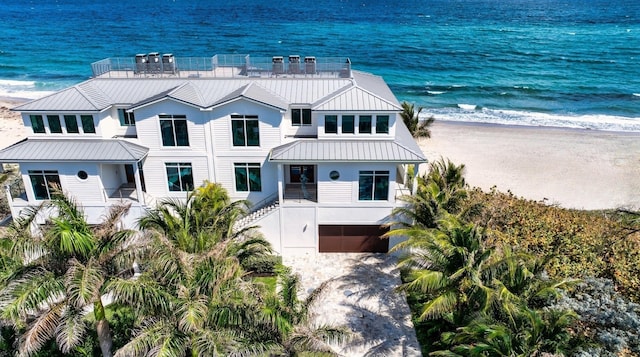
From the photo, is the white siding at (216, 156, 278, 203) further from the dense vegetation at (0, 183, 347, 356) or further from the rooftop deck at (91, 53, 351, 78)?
the dense vegetation at (0, 183, 347, 356)

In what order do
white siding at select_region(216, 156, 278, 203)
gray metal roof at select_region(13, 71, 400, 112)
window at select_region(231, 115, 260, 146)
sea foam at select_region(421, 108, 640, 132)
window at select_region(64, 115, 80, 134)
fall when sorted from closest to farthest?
gray metal roof at select_region(13, 71, 400, 112), window at select_region(231, 115, 260, 146), window at select_region(64, 115, 80, 134), white siding at select_region(216, 156, 278, 203), sea foam at select_region(421, 108, 640, 132)

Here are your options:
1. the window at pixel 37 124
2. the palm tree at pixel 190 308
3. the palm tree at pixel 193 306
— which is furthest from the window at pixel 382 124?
the window at pixel 37 124

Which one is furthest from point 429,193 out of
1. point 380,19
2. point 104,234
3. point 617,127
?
point 380,19

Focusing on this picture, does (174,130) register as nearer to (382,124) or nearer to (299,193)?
(299,193)

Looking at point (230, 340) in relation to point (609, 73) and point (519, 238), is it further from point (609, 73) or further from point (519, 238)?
point (609, 73)

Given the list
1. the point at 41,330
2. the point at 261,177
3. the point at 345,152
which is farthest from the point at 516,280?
the point at 41,330

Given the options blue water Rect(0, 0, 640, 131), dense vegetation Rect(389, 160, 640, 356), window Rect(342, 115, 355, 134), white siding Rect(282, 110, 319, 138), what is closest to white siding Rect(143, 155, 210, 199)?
white siding Rect(282, 110, 319, 138)
